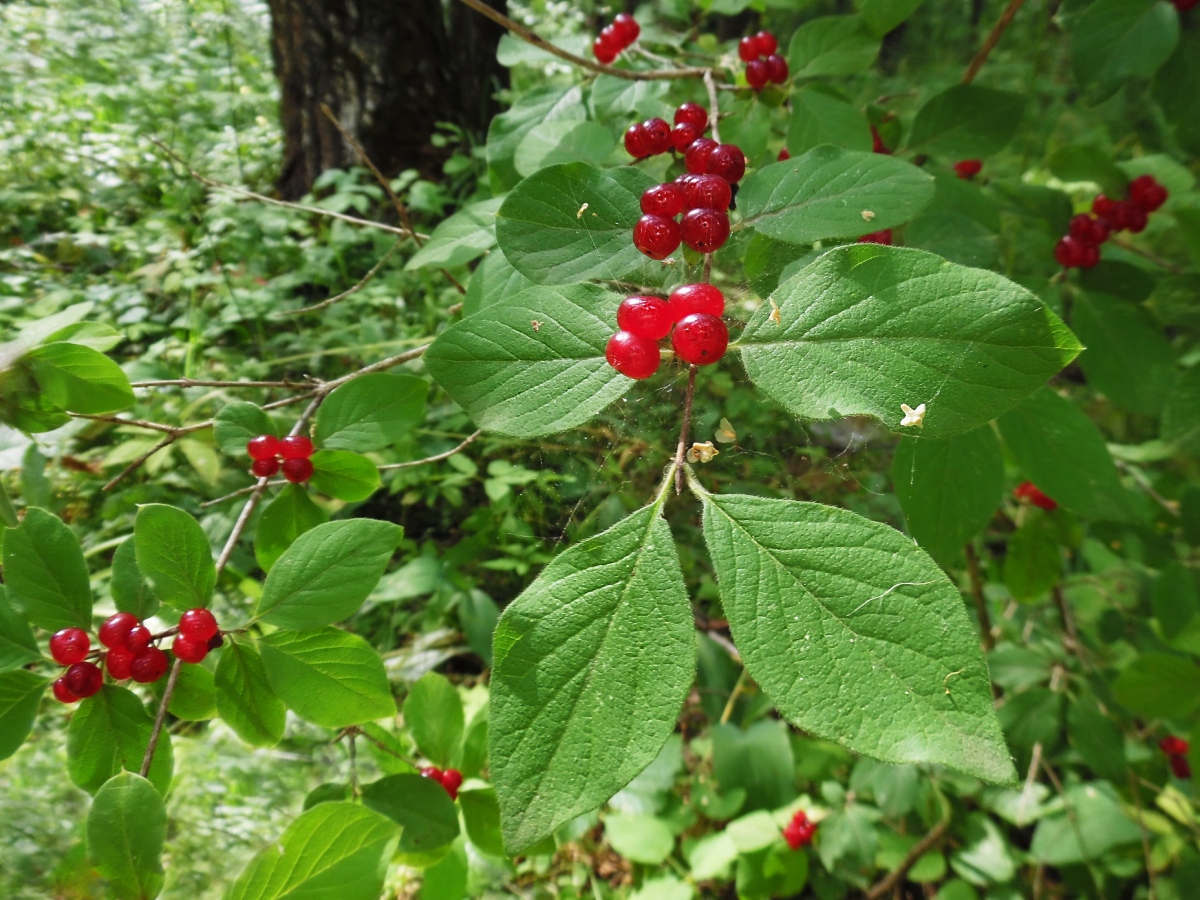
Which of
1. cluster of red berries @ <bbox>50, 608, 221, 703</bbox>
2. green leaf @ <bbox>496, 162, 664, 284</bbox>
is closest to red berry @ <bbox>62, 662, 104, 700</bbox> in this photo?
cluster of red berries @ <bbox>50, 608, 221, 703</bbox>

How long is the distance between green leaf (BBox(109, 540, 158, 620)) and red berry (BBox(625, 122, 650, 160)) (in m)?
0.55

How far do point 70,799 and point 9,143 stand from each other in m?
1.76

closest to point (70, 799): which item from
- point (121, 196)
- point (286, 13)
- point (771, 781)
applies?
point (771, 781)

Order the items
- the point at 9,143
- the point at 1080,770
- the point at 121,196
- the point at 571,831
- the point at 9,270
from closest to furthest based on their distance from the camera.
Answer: the point at 571,831
the point at 1080,770
the point at 9,270
the point at 9,143
the point at 121,196

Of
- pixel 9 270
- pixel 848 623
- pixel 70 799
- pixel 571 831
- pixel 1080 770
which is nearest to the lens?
pixel 848 623

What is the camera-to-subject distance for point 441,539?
165 centimetres

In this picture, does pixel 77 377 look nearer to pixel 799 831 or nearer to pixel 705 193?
pixel 705 193

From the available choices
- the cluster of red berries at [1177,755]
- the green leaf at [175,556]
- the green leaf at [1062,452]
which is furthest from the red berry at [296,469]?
the cluster of red berries at [1177,755]

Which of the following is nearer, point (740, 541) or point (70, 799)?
point (740, 541)

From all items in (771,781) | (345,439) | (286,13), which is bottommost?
(771,781)

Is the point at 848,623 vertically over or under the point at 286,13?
under

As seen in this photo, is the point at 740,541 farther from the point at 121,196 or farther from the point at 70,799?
the point at 121,196

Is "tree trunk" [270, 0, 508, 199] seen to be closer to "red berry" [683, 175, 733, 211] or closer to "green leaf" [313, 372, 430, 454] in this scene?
"green leaf" [313, 372, 430, 454]

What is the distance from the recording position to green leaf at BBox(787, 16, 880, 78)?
2.48ft
